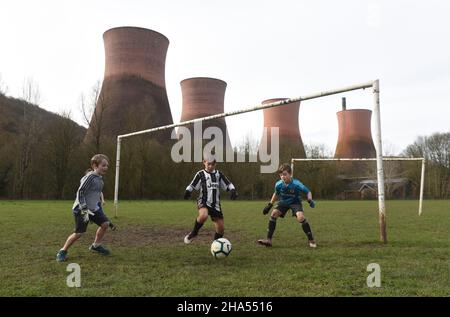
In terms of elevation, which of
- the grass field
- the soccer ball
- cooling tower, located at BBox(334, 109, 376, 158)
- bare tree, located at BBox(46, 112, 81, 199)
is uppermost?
cooling tower, located at BBox(334, 109, 376, 158)

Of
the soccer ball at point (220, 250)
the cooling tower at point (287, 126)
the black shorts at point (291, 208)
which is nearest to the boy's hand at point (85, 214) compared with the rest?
the soccer ball at point (220, 250)

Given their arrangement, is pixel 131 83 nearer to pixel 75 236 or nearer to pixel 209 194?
pixel 209 194

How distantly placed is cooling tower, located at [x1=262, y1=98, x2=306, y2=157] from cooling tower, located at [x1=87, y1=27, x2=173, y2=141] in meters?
12.1

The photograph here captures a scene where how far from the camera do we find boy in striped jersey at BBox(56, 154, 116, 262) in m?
5.69

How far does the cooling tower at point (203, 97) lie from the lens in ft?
133

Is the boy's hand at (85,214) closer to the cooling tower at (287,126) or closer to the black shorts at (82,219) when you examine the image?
the black shorts at (82,219)

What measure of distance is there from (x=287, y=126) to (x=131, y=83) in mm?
18120

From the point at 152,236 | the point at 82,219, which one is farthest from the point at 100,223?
the point at 152,236

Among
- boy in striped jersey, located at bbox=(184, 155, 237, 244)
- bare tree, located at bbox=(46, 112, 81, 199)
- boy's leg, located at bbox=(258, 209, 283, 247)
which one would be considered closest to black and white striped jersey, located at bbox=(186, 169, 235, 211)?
boy in striped jersey, located at bbox=(184, 155, 237, 244)

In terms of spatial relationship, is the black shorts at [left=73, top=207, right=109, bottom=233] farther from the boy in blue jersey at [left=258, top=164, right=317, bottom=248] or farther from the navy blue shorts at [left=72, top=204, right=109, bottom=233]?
the boy in blue jersey at [left=258, top=164, right=317, bottom=248]

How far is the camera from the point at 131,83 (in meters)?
35.8

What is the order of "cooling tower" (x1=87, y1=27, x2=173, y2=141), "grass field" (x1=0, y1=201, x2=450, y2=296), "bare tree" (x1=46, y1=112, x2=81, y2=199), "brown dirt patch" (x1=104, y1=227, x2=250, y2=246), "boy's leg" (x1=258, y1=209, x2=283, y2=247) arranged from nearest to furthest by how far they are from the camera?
"grass field" (x1=0, y1=201, x2=450, y2=296) → "boy's leg" (x1=258, y1=209, x2=283, y2=247) → "brown dirt patch" (x1=104, y1=227, x2=250, y2=246) → "cooling tower" (x1=87, y1=27, x2=173, y2=141) → "bare tree" (x1=46, y1=112, x2=81, y2=199)
